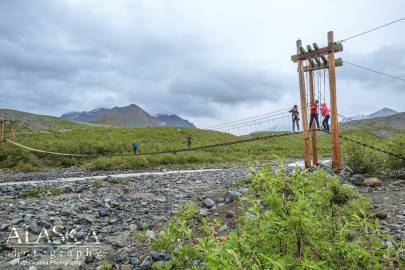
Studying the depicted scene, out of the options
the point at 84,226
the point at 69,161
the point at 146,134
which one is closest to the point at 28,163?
the point at 69,161

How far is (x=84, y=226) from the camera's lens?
9633 mm

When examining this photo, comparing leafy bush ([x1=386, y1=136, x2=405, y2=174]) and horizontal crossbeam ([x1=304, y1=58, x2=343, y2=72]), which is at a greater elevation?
horizontal crossbeam ([x1=304, y1=58, x2=343, y2=72])

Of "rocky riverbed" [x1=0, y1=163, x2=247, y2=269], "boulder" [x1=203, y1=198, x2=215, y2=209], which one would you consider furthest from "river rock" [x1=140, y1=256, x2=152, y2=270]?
"boulder" [x1=203, y1=198, x2=215, y2=209]

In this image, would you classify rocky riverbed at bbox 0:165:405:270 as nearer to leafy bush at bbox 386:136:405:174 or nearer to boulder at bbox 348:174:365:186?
boulder at bbox 348:174:365:186

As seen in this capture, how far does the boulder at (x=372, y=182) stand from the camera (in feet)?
43.9

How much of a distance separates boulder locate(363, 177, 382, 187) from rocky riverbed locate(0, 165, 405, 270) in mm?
139

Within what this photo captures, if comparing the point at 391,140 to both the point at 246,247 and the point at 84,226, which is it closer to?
the point at 84,226

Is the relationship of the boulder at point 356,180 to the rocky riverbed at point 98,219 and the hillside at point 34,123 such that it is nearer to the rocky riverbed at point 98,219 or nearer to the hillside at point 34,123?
the rocky riverbed at point 98,219

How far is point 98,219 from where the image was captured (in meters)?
10.4

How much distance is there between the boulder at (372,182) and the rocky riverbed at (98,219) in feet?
0.46

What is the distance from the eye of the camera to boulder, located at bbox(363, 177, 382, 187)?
13.4 metres

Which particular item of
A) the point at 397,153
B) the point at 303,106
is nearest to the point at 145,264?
the point at 303,106

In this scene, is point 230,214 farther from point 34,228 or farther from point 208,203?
→ point 34,228

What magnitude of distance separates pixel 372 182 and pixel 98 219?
10.6m
